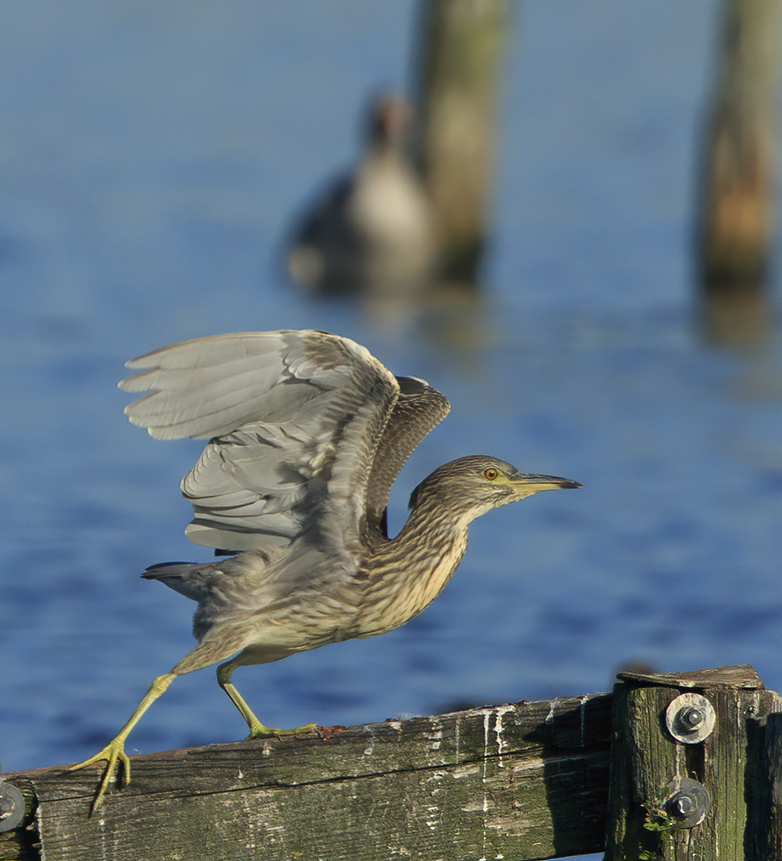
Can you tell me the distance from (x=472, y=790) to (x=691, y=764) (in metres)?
0.52

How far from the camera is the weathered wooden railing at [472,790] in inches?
135

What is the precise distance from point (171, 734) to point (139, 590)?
1.91 metres

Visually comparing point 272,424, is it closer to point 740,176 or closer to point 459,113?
point 740,176

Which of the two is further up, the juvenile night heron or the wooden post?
the juvenile night heron

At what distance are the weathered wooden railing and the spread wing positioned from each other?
0.89 metres

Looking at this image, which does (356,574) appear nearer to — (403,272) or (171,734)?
(171,734)

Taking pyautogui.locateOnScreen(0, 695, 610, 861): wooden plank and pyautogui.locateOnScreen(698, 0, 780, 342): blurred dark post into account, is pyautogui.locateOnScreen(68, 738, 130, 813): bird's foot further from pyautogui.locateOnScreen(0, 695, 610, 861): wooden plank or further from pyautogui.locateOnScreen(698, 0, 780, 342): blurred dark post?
pyautogui.locateOnScreen(698, 0, 780, 342): blurred dark post

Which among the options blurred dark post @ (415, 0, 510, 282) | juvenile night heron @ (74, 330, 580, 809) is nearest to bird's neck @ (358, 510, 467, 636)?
juvenile night heron @ (74, 330, 580, 809)

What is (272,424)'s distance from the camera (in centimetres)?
422

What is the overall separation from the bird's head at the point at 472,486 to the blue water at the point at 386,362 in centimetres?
227

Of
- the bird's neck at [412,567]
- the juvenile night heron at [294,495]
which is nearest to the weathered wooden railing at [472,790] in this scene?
the juvenile night heron at [294,495]

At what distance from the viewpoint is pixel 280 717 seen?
22.0ft

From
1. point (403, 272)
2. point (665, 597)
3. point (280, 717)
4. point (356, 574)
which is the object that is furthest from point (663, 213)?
point (356, 574)

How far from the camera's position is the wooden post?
3.42 metres
